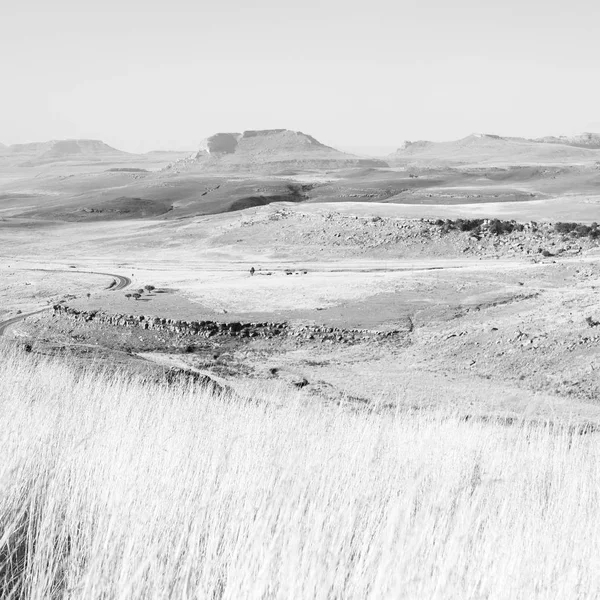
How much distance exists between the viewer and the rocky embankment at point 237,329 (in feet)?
105

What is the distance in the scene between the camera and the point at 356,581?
4234 millimetres

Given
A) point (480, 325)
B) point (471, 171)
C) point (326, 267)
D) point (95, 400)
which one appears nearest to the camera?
point (95, 400)

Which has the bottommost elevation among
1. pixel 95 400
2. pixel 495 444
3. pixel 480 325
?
pixel 480 325

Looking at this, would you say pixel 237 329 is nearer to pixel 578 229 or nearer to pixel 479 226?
pixel 479 226

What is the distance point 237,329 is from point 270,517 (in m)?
28.2

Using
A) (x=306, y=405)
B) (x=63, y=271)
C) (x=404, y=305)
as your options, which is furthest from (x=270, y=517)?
(x=63, y=271)

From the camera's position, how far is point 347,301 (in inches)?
1460

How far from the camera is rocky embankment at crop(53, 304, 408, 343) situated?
32031 millimetres

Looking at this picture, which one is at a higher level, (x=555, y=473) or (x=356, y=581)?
(x=356, y=581)

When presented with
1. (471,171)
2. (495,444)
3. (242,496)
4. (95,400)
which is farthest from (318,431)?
(471,171)

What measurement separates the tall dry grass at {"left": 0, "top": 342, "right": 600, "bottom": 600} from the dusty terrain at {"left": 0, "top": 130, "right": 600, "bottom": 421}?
4.61 metres

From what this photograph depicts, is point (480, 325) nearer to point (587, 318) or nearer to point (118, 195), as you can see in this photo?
point (587, 318)

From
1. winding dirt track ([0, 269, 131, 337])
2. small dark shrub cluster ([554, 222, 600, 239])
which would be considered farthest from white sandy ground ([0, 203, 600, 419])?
small dark shrub cluster ([554, 222, 600, 239])

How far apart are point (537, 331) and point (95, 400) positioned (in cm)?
2135
